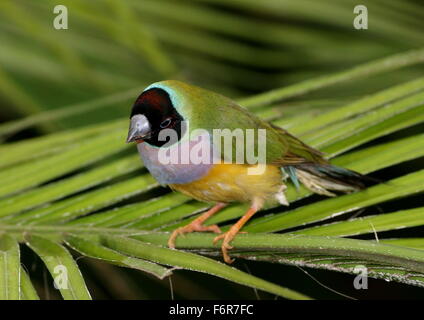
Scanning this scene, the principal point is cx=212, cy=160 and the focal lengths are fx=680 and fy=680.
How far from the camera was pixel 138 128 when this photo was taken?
1730mm

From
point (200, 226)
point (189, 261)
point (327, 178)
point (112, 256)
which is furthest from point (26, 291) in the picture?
point (327, 178)

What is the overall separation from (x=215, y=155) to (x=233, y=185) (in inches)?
4.4

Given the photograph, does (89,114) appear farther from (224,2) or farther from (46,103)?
(224,2)

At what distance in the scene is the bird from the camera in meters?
1.78

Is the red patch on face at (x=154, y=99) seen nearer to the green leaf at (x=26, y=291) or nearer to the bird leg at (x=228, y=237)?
the bird leg at (x=228, y=237)

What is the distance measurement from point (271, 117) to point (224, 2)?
0.81m

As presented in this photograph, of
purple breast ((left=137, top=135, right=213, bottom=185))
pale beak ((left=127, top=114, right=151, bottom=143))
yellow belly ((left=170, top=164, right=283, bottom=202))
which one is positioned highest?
pale beak ((left=127, top=114, right=151, bottom=143))

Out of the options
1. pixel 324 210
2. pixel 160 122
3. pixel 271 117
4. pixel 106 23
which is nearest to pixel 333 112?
pixel 271 117

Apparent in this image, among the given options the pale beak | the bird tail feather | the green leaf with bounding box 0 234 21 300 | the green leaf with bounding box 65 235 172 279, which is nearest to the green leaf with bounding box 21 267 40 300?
the green leaf with bounding box 0 234 21 300

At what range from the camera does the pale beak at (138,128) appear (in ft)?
5.66

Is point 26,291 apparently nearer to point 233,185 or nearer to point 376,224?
point 233,185

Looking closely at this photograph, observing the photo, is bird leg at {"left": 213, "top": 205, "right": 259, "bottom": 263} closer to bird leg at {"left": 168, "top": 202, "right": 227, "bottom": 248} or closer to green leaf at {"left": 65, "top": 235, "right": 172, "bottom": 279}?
bird leg at {"left": 168, "top": 202, "right": 227, "bottom": 248}

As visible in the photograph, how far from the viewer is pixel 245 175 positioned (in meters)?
1.95

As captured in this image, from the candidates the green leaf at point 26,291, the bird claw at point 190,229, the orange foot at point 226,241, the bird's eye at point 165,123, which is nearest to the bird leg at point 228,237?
the orange foot at point 226,241
